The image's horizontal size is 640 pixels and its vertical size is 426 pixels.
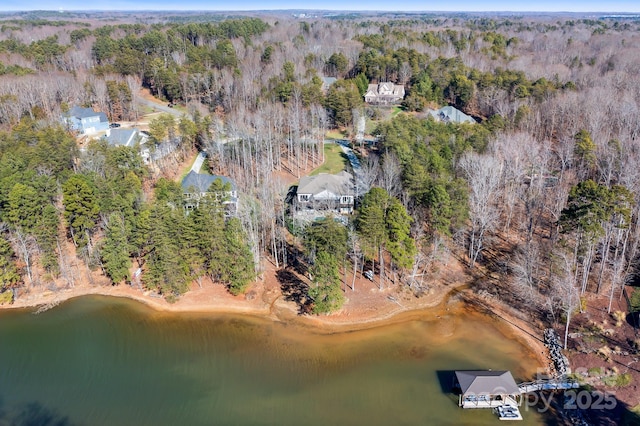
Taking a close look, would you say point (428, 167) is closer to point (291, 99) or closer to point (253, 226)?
point (253, 226)

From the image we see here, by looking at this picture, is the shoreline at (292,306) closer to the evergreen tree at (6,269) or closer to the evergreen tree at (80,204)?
the evergreen tree at (6,269)

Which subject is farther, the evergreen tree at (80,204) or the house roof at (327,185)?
the house roof at (327,185)

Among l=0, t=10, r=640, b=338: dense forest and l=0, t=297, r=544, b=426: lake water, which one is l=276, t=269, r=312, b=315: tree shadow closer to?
l=0, t=10, r=640, b=338: dense forest

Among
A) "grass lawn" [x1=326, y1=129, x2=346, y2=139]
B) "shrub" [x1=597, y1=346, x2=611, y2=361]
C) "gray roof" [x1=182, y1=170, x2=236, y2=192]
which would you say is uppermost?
"gray roof" [x1=182, y1=170, x2=236, y2=192]

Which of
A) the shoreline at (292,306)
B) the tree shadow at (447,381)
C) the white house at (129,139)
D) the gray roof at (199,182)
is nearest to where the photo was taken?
the tree shadow at (447,381)

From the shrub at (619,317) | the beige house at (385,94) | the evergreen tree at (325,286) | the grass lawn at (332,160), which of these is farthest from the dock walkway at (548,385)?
the beige house at (385,94)

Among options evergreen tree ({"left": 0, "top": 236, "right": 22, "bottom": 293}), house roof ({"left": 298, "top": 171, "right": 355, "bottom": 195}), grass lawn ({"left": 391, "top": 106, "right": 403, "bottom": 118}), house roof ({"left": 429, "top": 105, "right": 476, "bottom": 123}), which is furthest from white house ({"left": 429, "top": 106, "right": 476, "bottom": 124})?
evergreen tree ({"left": 0, "top": 236, "right": 22, "bottom": 293})
